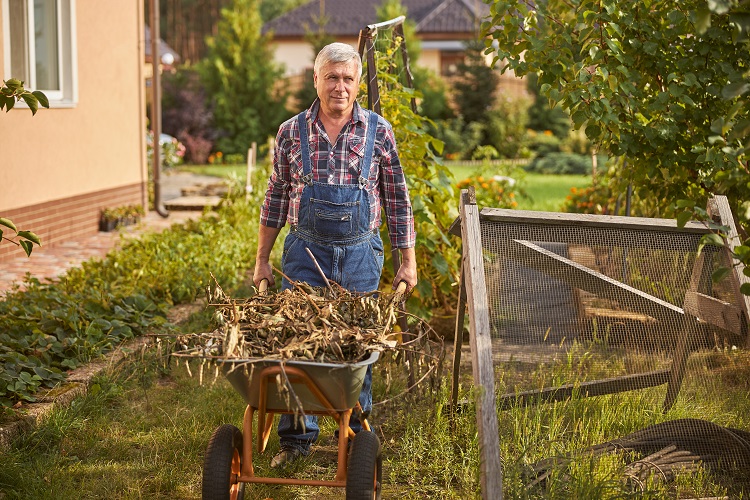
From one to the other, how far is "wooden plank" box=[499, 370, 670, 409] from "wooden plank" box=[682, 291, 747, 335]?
27cm

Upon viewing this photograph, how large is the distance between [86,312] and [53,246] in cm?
364

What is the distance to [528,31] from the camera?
4523 mm

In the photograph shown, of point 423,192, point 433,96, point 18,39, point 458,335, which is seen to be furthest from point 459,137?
point 458,335

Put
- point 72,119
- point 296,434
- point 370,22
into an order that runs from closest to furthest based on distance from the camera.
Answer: point 296,434 < point 72,119 < point 370,22

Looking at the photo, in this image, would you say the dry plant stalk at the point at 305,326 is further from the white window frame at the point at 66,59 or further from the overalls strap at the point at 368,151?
the white window frame at the point at 66,59

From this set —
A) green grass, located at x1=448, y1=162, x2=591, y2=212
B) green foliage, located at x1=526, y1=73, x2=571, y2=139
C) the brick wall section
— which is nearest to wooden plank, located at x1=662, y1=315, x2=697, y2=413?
green grass, located at x1=448, y1=162, x2=591, y2=212

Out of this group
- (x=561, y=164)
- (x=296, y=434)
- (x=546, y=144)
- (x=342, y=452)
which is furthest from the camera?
(x=546, y=144)

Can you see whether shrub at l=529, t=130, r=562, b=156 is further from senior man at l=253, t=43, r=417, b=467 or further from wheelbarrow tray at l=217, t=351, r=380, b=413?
wheelbarrow tray at l=217, t=351, r=380, b=413

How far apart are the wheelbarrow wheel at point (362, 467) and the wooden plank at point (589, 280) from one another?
3.24 ft

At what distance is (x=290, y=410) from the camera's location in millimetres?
3047

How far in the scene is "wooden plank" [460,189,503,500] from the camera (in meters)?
3.01

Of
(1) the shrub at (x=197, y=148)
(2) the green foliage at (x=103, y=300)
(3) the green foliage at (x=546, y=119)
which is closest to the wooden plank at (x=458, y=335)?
(2) the green foliage at (x=103, y=300)

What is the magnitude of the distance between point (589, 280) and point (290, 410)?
1.33m

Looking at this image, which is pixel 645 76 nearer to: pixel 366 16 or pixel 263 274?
pixel 263 274
